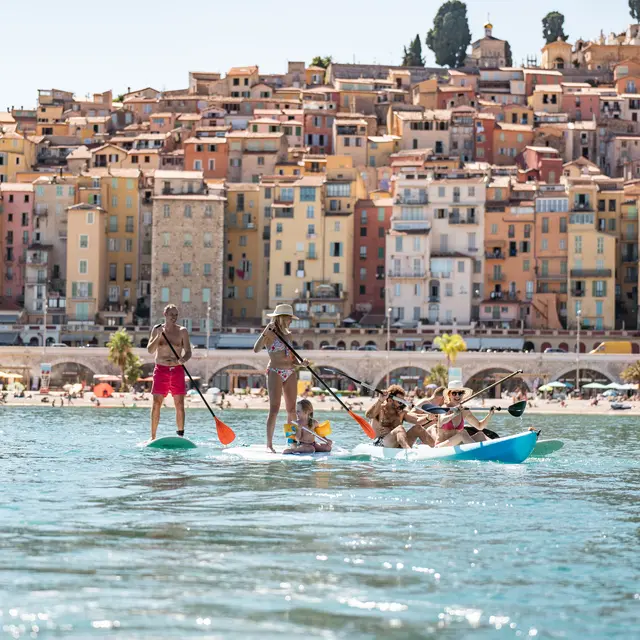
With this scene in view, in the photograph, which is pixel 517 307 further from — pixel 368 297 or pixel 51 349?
pixel 51 349

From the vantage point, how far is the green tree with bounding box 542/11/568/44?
180m

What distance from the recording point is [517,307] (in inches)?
4486

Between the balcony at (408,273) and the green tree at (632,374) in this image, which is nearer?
the green tree at (632,374)

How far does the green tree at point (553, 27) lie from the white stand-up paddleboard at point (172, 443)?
160075mm

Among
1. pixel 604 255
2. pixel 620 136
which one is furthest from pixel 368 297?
pixel 620 136

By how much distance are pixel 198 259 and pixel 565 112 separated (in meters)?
52.1

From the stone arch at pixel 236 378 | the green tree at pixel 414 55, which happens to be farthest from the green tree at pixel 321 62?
the stone arch at pixel 236 378

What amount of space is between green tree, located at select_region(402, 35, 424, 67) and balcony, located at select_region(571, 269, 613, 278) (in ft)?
231

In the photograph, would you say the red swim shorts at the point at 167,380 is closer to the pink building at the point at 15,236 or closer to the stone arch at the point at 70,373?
A: the stone arch at the point at 70,373

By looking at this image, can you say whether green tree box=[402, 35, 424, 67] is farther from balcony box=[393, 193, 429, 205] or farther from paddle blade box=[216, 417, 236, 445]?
paddle blade box=[216, 417, 236, 445]

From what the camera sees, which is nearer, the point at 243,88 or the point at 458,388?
the point at 458,388

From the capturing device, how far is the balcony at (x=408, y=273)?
113812 millimetres

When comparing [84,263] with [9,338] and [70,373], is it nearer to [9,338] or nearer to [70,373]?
[9,338]

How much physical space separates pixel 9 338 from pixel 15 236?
13.6m
